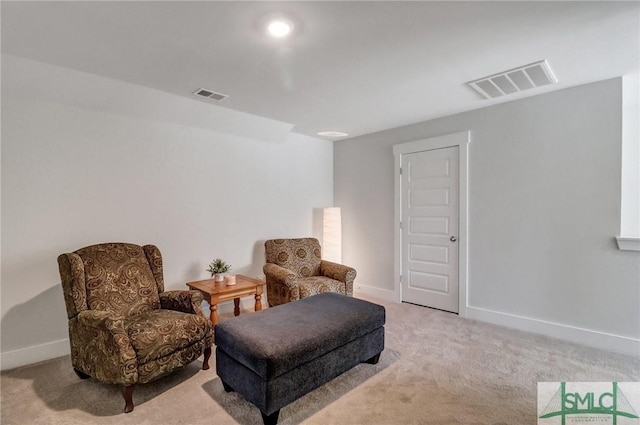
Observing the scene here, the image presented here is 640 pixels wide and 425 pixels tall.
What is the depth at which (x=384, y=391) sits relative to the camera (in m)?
2.25

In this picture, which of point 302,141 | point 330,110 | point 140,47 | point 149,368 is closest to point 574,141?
point 330,110

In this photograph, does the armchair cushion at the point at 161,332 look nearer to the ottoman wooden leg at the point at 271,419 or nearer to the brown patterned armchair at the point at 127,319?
the brown patterned armchair at the point at 127,319

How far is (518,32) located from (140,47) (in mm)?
2536

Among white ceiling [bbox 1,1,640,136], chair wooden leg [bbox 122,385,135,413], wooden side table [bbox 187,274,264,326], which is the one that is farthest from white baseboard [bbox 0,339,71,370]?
white ceiling [bbox 1,1,640,136]

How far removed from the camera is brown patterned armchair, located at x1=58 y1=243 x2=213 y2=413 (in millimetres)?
2039

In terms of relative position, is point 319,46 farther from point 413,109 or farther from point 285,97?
point 413,109

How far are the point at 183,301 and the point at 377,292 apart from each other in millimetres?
2871

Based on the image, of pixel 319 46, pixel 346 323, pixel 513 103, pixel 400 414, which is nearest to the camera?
pixel 400 414

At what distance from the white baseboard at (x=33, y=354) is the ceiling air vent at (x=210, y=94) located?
2567 millimetres

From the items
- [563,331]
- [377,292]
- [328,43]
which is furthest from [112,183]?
[563,331]

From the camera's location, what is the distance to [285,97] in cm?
320

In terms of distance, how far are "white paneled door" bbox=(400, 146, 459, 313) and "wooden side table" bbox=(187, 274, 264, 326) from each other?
2.08m

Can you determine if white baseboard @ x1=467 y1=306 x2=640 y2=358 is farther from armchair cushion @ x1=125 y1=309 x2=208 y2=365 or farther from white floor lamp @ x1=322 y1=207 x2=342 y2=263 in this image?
armchair cushion @ x1=125 y1=309 x2=208 y2=365

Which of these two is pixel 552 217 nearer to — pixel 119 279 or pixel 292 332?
pixel 292 332
